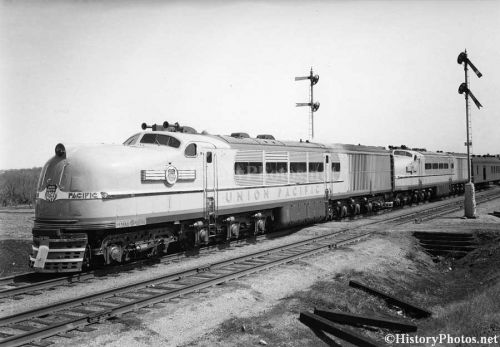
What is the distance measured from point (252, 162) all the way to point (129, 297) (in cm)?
802

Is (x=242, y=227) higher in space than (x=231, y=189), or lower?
lower

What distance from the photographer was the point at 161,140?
1321 centimetres

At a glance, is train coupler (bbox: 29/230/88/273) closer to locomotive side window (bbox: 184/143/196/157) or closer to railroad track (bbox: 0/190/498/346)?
railroad track (bbox: 0/190/498/346)

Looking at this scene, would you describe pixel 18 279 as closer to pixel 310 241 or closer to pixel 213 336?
pixel 213 336

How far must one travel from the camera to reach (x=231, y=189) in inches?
591

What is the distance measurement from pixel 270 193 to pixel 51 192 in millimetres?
8470

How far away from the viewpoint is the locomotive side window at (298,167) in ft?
60.4

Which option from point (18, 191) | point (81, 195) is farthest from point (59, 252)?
point (18, 191)

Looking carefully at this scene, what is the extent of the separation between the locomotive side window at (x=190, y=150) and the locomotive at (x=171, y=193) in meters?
0.03

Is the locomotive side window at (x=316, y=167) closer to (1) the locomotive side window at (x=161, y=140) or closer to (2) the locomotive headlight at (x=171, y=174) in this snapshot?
(1) the locomotive side window at (x=161, y=140)

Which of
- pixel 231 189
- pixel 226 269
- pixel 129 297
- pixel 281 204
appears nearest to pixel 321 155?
pixel 281 204

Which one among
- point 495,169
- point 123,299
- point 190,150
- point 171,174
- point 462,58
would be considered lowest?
point 123,299

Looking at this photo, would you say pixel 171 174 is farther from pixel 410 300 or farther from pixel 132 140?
pixel 410 300

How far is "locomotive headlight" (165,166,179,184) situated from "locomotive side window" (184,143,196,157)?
77cm
